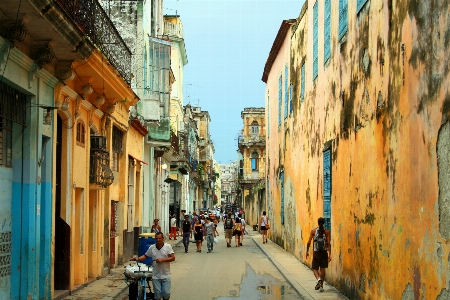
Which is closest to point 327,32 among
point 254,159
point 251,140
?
point 254,159

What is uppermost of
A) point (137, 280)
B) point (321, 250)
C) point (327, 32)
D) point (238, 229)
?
point (327, 32)

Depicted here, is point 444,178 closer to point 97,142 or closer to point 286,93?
point 97,142

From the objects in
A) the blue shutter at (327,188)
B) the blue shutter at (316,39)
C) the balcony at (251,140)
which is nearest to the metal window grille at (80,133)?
the blue shutter at (327,188)

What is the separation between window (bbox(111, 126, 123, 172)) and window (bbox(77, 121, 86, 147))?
3.77 m

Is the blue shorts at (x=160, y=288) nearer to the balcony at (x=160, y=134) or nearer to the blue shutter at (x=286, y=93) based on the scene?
the balcony at (x=160, y=134)

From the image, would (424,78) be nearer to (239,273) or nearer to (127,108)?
(239,273)

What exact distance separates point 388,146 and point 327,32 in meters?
7.06

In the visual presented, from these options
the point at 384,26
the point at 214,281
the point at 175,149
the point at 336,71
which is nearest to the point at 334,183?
the point at 336,71

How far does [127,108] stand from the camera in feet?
68.7

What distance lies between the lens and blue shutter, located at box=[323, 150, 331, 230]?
17.1m

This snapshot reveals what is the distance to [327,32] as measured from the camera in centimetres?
1739

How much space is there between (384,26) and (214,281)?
852 cm

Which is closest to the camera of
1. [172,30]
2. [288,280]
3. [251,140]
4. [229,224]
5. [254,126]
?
[288,280]

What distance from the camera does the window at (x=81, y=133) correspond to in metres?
15.3
